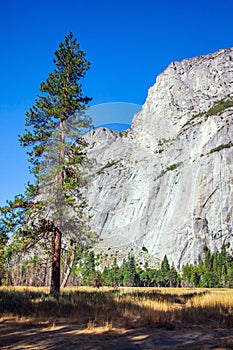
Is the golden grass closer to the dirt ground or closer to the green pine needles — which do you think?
the dirt ground

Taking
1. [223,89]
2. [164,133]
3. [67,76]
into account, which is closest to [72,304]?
[67,76]

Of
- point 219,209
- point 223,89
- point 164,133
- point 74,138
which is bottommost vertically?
point 74,138

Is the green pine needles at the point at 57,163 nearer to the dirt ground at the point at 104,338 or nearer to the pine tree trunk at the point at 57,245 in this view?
the pine tree trunk at the point at 57,245

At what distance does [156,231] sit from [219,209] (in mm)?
25818

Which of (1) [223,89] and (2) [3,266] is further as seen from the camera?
(1) [223,89]

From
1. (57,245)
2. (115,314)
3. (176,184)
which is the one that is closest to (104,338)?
(115,314)

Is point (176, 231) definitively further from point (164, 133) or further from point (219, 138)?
point (164, 133)

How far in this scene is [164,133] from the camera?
628 ft

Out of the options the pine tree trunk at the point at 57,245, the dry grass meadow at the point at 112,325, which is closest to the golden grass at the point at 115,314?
the dry grass meadow at the point at 112,325

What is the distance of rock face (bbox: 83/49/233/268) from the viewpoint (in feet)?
389

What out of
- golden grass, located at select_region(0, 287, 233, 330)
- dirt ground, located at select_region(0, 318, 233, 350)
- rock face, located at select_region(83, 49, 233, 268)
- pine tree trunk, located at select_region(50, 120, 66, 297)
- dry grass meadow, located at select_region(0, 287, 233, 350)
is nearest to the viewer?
dirt ground, located at select_region(0, 318, 233, 350)

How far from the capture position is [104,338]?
646cm

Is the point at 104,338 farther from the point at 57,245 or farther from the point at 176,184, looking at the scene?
the point at 176,184

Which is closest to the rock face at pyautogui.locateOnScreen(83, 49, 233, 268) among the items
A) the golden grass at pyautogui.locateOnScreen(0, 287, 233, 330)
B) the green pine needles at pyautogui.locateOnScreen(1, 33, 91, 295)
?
the green pine needles at pyautogui.locateOnScreen(1, 33, 91, 295)
